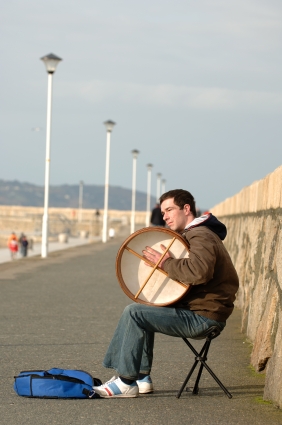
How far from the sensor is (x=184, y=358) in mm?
8117

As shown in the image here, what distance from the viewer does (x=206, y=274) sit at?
19.1 feet

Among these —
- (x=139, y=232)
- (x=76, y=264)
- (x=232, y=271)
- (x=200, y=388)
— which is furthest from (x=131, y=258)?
(x=76, y=264)

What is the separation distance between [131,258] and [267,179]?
Result: 10.7 feet

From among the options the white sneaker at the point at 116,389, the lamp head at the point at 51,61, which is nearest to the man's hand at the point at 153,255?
the white sneaker at the point at 116,389

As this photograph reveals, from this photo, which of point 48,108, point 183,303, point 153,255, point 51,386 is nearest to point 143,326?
point 183,303

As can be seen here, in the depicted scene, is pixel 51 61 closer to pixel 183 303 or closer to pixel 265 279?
pixel 265 279

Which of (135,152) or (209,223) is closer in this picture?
(209,223)

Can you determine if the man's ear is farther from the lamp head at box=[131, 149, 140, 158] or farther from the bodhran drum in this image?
the lamp head at box=[131, 149, 140, 158]

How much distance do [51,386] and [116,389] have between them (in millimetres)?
451

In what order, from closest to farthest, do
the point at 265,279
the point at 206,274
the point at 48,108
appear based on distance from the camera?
the point at 206,274
the point at 265,279
the point at 48,108

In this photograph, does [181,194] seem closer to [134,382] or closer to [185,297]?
[185,297]

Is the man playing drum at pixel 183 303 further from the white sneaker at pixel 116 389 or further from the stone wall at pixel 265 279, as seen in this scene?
the stone wall at pixel 265 279

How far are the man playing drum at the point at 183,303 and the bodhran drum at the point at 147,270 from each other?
6 cm

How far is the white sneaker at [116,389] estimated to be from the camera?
20.3 feet
